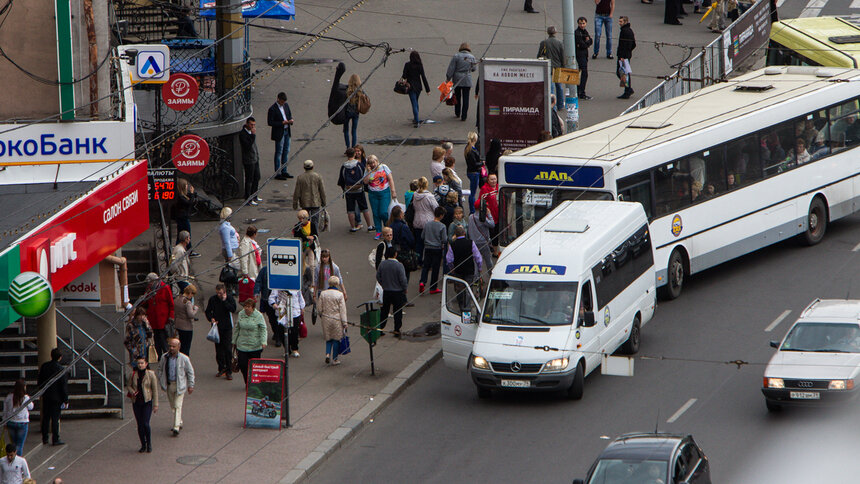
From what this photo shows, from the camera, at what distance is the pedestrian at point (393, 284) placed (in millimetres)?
21625

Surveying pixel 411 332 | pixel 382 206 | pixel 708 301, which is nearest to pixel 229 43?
pixel 382 206

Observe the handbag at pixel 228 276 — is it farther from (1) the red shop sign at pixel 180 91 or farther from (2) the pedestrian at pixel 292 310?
(1) the red shop sign at pixel 180 91

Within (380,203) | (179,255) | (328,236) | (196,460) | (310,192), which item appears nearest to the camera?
(196,460)

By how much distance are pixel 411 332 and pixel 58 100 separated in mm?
7374

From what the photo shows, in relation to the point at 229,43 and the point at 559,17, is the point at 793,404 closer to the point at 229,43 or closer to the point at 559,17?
the point at 229,43

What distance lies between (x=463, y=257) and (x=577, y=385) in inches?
166

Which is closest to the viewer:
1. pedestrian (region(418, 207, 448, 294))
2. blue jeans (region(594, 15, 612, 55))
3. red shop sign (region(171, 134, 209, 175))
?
red shop sign (region(171, 134, 209, 175))

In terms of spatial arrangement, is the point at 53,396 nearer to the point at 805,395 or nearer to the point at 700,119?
the point at 805,395

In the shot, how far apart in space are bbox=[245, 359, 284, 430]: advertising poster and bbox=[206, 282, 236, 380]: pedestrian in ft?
6.82

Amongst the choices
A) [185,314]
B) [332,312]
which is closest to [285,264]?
[332,312]

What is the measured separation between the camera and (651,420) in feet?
59.4

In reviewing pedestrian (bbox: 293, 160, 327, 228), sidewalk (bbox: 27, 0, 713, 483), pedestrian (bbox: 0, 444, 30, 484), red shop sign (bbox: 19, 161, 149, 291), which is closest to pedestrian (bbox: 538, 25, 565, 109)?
sidewalk (bbox: 27, 0, 713, 483)

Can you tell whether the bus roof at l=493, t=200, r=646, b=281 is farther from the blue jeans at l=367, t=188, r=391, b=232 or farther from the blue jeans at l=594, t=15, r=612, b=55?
the blue jeans at l=594, t=15, r=612, b=55

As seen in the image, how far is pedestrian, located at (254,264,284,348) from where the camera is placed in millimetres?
21203
